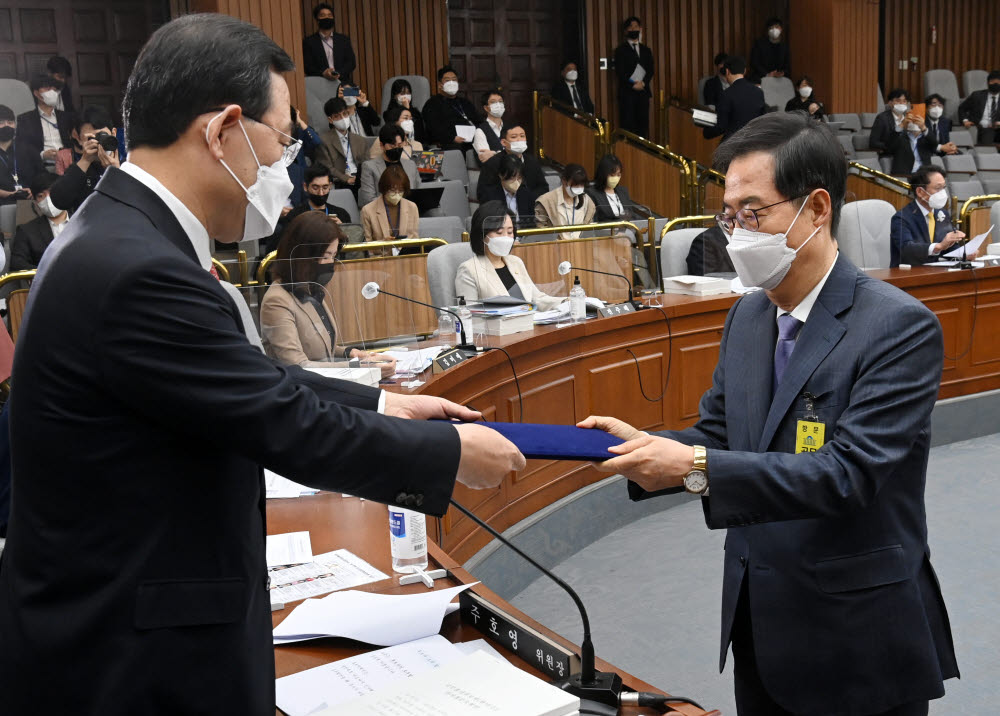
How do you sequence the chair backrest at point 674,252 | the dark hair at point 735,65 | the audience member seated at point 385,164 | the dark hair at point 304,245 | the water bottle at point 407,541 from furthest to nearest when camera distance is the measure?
the dark hair at point 735,65 < the audience member seated at point 385,164 < the chair backrest at point 674,252 < the dark hair at point 304,245 < the water bottle at point 407,541

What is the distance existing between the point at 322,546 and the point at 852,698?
105 cm

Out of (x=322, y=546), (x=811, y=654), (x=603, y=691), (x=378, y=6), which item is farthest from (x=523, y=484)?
(x=378, y=6)

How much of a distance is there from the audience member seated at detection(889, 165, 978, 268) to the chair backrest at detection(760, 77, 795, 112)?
19.4ft

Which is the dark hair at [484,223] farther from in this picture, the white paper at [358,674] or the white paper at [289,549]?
the white paper at [358,674]

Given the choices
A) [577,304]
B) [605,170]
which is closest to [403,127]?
[605,170]

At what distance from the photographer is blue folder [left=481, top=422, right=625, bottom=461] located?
152 cm

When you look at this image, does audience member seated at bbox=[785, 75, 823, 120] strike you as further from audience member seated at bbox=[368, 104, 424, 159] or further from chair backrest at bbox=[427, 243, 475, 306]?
chair backrest at bbox=[427, 243, 475, 306]

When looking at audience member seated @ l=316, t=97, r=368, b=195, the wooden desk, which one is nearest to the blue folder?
the wooden desk

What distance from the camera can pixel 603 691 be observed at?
1.29 m

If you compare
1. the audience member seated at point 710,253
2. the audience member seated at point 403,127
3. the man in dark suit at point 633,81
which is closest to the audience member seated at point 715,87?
the man in dark suit at point 633,81

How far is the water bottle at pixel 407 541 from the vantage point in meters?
1.82

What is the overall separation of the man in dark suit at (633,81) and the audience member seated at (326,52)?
3607mm

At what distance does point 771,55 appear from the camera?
485 inches

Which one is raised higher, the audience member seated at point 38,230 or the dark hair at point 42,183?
the dark hair at point 42,183
